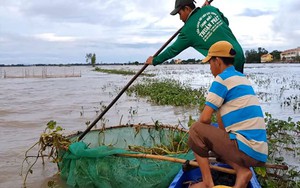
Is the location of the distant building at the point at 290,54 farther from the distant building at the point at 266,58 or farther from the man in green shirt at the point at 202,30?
the man in green shirt at the point at 202,30

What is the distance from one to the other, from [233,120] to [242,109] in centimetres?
12

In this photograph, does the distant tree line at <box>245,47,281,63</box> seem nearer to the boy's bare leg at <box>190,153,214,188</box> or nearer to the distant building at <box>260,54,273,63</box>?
the distant building at <box>260,54,273,63</box>

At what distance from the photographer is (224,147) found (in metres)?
2.68

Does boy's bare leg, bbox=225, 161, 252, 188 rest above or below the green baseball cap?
below

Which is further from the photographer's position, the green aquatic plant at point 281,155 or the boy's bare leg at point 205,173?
the green aquatic plant at point 281,155

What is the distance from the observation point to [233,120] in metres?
2.62

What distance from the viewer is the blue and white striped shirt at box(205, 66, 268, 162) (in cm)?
257

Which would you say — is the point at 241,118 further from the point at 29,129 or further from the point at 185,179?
the point at 29,129

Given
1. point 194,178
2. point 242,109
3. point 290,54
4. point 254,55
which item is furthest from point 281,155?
point 290,54

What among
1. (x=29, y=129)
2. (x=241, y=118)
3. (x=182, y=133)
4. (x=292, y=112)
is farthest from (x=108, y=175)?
(x=292, y=112)

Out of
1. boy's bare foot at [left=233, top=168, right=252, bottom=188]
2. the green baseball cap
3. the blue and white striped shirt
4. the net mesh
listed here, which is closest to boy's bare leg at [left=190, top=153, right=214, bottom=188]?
boy's bare foot at [left=233, top=168, right=252, bottom=188]

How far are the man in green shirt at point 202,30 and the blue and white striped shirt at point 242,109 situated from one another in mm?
889

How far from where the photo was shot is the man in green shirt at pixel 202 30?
11.3 feet

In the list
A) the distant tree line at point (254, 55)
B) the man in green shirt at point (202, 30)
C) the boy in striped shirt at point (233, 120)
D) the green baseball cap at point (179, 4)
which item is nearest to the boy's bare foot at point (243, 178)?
the boy in striped shirt at point (233, 120)
